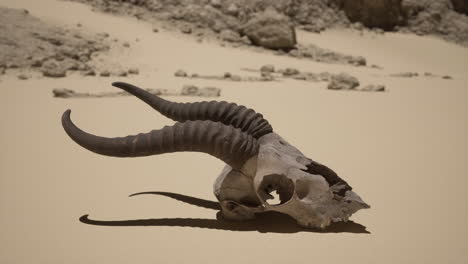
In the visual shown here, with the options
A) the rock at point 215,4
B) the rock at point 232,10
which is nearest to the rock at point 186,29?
the rock at point 215,4

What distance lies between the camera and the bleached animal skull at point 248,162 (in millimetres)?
2857

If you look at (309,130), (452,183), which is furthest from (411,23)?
(452,183)

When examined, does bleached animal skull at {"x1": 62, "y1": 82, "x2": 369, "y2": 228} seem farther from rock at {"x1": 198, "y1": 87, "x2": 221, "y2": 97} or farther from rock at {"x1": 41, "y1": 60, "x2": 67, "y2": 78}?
rock at {"x1": 41, "y1": 60, "x2": 67, "y2": 78}

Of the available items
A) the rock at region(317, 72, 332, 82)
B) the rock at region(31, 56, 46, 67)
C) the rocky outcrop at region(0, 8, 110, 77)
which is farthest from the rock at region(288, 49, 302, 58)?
the rock at region(31, 56, 46, 67)

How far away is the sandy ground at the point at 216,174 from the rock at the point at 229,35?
6.04 metres

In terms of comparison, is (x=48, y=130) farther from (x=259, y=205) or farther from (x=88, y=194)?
(x=259, y=205)

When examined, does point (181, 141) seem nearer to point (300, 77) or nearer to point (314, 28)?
point (300, 77)

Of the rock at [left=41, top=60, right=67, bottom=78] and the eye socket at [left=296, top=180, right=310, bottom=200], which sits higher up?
the eye socket at [left=296, top=180, right=310, bottom=200]

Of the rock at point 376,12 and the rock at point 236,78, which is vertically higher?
the rock at point 376,12

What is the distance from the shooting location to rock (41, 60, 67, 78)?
866cm

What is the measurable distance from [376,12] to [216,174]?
694 inches

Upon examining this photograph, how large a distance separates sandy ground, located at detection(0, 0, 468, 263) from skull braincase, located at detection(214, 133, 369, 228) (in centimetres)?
14

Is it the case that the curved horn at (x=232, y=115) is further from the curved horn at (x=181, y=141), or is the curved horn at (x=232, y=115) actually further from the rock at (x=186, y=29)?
the rock at (x=186, y=29)

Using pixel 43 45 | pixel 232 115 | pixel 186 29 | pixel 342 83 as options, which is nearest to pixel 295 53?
pixel 186 29
